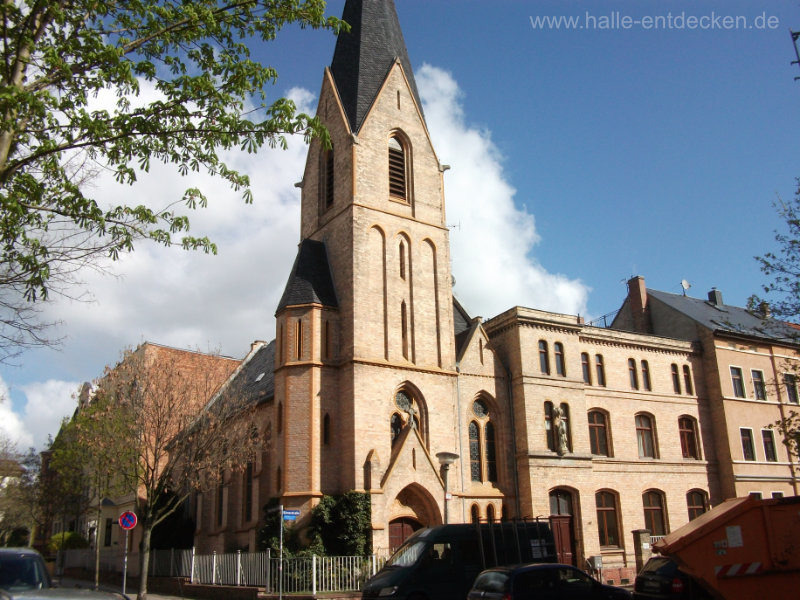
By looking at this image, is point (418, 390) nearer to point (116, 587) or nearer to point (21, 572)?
point (21, 572)

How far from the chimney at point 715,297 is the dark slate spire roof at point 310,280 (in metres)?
27.9

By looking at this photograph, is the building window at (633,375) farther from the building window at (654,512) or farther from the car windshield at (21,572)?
the car windshield at (21,572)

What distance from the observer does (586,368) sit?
33875mm

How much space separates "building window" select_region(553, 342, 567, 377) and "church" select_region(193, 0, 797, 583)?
103 millimetres

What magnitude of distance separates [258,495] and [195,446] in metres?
5.03

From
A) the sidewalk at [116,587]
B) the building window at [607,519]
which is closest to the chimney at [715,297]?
the building window at [607,519]

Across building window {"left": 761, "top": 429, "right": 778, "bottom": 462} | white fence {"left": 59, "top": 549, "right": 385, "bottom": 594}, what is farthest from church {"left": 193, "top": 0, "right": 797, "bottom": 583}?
building window {"left": 761, "top": 429, "right": 778, "bottom": 462}

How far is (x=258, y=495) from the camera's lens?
2952cm

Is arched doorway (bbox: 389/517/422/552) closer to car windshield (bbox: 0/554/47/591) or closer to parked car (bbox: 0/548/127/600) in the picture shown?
parked car (bbox: 0/548/127/600)

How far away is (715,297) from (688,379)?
1053 cm

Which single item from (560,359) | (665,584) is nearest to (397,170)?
(560,359)

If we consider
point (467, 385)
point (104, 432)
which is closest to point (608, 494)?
point (467, 385)

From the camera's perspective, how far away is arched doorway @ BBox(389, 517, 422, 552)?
84.7ft

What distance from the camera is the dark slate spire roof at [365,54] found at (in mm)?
32156
